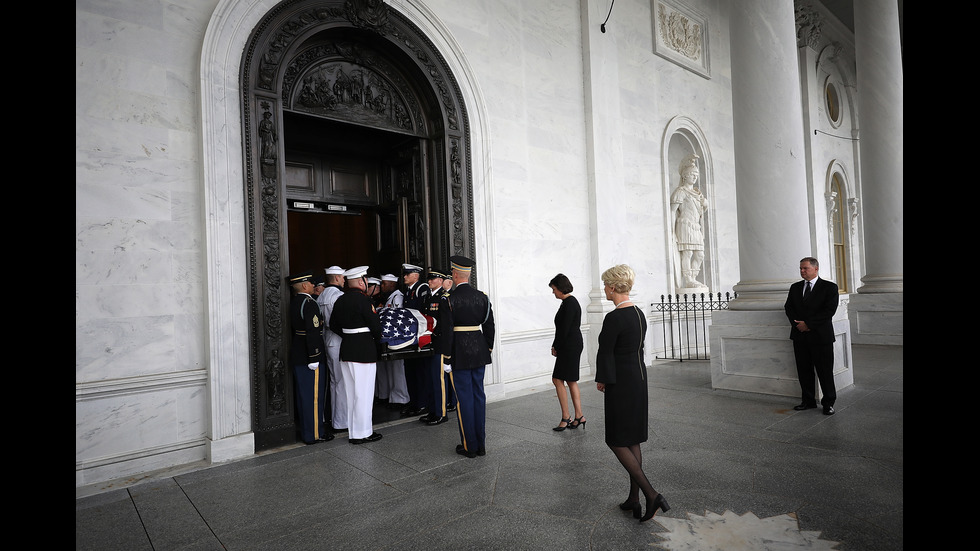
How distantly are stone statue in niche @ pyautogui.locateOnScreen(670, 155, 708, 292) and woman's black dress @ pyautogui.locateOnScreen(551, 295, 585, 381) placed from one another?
23.7 feet

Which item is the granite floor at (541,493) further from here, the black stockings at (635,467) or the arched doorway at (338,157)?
the arched doorway at (338,157)

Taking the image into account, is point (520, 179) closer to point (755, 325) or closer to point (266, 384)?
point (755, 325)

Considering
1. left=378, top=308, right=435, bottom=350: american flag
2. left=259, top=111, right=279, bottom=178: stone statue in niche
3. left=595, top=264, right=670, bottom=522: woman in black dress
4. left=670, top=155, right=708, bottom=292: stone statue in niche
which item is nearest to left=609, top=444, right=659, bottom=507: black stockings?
left=595, top=264, right=670, bottom=522: woman in black dress

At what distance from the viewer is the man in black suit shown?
635 centimetres

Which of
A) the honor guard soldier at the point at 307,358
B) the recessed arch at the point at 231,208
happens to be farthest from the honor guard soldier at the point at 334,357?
the recessed arch at the point at 231,208

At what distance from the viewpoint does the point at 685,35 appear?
12.8 meters

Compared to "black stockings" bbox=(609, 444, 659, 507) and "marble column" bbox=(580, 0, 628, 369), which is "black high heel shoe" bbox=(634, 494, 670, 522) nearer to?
"black stockings" bbox=(609, 444, 659, 507)

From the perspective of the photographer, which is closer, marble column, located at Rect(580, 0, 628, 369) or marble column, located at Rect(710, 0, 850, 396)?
marble column, located at Rect(710, 0, 850, 396)

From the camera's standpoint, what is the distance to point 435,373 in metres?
6.88

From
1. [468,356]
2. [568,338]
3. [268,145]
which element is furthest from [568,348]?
[268,145]

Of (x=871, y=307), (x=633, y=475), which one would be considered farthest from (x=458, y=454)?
(x=871, y=307)

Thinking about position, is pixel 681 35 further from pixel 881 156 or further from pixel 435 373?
pixel 435 373

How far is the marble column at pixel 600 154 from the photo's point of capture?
972 centimetres

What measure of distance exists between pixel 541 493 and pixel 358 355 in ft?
8.72
